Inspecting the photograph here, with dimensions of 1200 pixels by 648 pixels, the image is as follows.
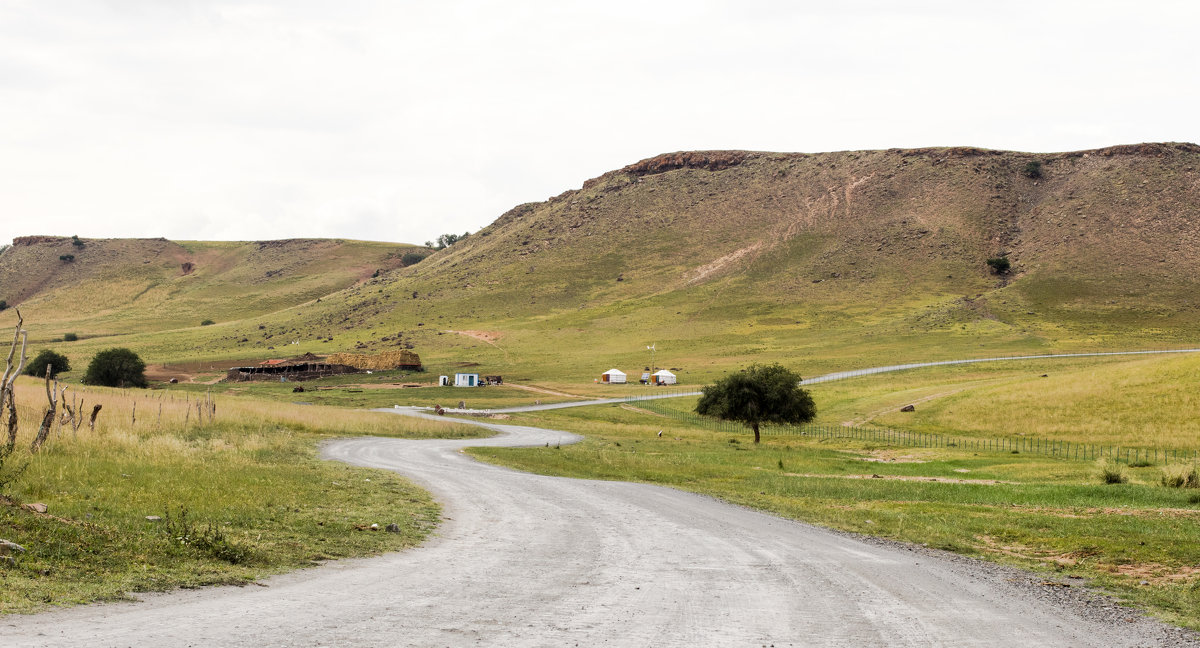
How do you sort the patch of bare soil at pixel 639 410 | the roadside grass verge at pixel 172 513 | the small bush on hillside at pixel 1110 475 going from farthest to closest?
1. the patch of bare soil at pixel 639 410
2. the small bush on hillside at pixel 1110 475
3. the roadside grass verge at pixel 172 513

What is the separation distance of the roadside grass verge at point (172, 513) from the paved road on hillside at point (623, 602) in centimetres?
82

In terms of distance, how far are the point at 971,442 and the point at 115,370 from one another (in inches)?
3909

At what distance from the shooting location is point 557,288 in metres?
184

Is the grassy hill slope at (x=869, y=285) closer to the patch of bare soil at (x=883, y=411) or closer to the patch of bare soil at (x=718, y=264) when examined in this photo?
the patch of bare soil at (x=718, y=264)

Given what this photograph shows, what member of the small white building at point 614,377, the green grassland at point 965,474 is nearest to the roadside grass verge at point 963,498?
the green grassland at point 965,474

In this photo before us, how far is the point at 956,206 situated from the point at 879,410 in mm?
124212

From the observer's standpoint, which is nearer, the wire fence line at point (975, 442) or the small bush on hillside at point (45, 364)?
the wire fence line at point (975, 442)

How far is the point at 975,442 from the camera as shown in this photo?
201ft

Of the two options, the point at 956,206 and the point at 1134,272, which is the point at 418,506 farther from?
the point at 956,206

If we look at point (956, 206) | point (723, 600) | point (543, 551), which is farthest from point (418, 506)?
point (956, 206)

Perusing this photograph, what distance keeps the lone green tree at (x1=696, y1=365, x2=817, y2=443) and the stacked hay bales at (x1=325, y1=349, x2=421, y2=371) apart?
251 ft

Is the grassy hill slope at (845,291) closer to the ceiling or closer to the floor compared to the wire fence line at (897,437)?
closer to the ceiling

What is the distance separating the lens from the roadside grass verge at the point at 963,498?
16172 millimetres

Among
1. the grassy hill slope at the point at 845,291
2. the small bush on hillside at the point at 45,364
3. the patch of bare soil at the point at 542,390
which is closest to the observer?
the patch of bare soil at the point at 542,390
